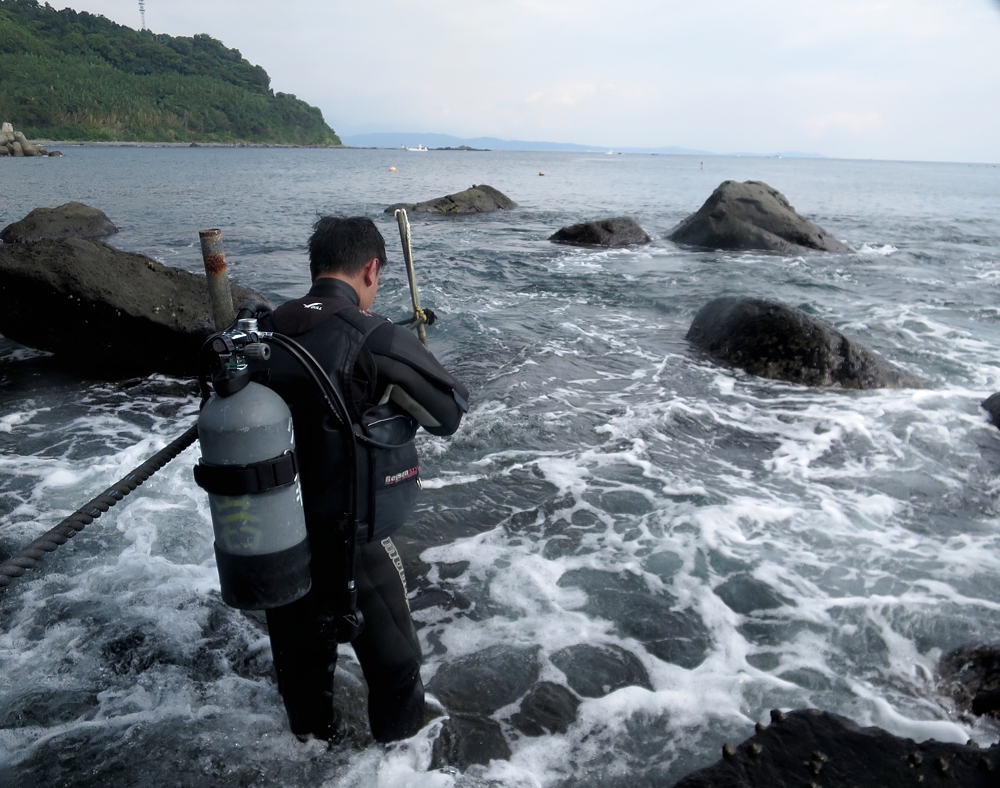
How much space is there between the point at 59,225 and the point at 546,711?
20.5m

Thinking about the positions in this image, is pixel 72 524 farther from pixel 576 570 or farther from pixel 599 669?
pixel 576 570

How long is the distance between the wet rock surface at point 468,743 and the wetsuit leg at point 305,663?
58 centimetres

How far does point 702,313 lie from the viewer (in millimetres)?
11500

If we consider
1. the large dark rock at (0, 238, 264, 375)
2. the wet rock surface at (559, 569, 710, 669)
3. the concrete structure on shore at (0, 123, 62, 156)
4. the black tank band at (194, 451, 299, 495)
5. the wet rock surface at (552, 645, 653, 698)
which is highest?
the concrete structure on shore at (0, 123, 62, 156)

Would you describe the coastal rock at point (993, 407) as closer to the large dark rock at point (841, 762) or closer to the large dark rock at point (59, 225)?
the large dark rock at point (841, 762)

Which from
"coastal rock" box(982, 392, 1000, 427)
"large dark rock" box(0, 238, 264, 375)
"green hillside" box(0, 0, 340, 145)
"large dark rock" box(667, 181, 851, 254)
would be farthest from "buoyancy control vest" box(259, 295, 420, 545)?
"green hillside" box(0, 0, 340, 145)

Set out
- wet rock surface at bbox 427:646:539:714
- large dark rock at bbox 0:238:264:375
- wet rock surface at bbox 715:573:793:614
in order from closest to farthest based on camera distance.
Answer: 1. wet rock surface at bbox 427:646:539:714
2. wet rock surface at bbox 715:573:793:614
3. large dark rock at bbox 0:238:264:375

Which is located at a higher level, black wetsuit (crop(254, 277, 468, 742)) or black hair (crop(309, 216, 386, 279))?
black hair (crop(309, 216, 386, 279))

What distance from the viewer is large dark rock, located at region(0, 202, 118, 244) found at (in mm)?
17250

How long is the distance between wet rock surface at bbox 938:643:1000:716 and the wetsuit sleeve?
333 cm

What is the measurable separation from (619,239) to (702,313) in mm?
10505

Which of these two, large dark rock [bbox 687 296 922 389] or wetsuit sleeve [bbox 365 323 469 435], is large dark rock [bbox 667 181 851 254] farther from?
wetsuit sleeve [bbox 365 323 469 435]

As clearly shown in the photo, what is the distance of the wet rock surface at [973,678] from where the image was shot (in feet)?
12.2

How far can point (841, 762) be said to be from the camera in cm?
280
